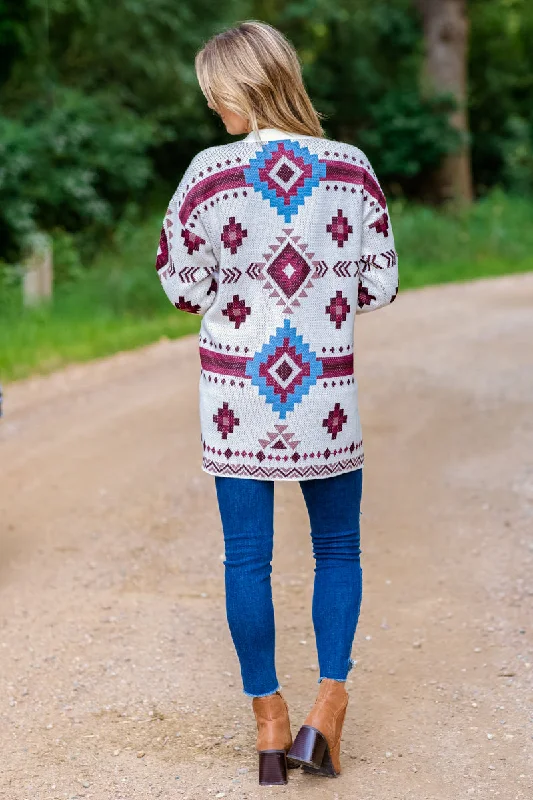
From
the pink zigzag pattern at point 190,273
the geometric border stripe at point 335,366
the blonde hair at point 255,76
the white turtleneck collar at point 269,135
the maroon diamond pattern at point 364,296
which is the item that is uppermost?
the blonde hair at point 255,76

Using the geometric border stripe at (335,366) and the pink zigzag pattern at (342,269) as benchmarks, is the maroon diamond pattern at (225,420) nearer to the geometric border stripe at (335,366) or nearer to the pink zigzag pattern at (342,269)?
the geometric border stripe at (335,366)

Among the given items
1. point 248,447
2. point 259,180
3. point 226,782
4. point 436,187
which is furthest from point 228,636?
point 436,187

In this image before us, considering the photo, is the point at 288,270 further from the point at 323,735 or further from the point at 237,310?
the point at 323,735

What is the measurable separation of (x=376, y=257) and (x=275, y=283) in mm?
275

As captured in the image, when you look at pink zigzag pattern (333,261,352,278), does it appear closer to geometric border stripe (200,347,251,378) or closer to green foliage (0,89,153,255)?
geometric border stripe (200,347,251,378)

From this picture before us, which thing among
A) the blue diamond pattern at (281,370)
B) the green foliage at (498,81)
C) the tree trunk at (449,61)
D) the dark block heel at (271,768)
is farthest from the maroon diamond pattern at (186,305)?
the green foliage at (498,81)

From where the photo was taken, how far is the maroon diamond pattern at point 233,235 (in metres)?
2.80

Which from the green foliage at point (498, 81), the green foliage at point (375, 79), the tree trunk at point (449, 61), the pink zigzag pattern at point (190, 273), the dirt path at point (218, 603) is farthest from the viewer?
the green foliage at point (498, 81)

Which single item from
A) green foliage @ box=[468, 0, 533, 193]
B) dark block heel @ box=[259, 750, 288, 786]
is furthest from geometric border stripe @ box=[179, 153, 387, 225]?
green foliage @ box=[468, 0, 533, 193]

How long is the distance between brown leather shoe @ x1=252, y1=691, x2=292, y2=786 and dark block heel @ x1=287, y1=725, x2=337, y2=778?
44 mm

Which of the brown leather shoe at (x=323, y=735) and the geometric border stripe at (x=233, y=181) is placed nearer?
the geometric border stripe at (x=233, y=181)

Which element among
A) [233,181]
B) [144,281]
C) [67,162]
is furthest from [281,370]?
[67,162]

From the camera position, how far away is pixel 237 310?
9.33 ft

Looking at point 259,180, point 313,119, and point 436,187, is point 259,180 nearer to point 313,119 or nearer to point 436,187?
point 313,119
